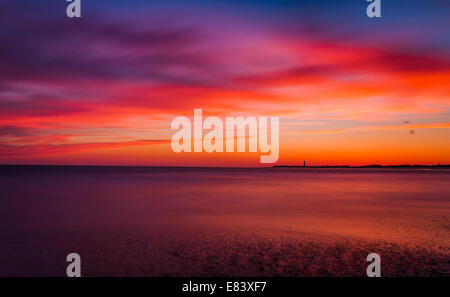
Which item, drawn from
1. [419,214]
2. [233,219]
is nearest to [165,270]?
[233,219]

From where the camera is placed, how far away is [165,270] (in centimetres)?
876

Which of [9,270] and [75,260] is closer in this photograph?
[9,270]

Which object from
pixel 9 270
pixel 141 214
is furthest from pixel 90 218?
pixel 9 270

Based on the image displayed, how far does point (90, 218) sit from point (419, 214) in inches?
655

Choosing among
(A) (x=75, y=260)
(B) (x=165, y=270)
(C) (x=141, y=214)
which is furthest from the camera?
(C) (x=141, y=214)

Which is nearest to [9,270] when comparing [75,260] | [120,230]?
[75,260]

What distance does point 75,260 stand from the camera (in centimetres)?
946
